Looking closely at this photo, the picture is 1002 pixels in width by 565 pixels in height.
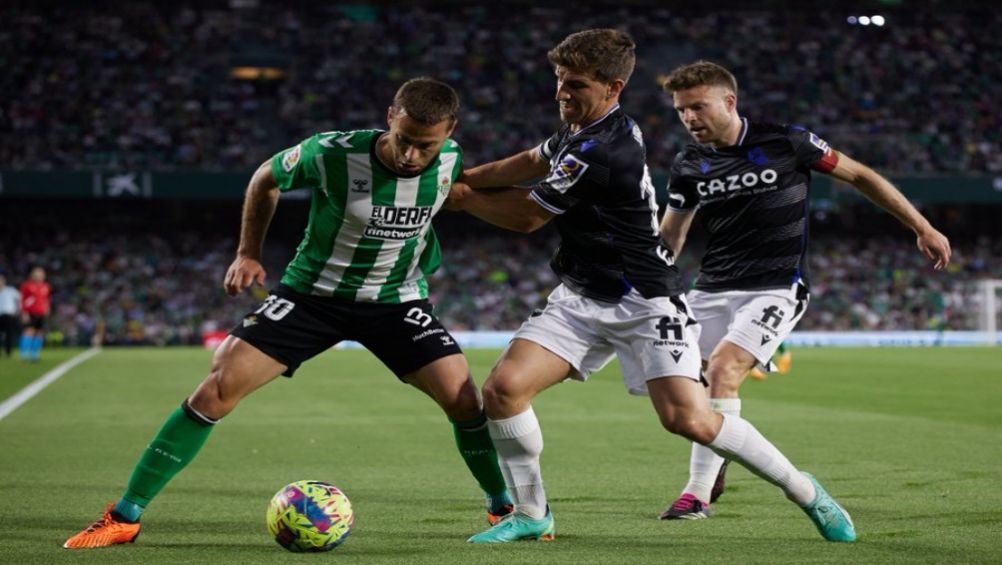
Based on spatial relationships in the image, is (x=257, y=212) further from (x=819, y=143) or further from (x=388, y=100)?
(x=388, y=100)

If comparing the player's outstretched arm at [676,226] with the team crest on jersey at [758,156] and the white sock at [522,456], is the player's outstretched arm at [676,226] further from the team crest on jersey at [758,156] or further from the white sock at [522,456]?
the white sock at [522,456]

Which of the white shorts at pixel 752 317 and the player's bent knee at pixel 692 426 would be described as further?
the white shorts at pixel 752 317

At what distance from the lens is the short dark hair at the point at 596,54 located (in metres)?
5.61

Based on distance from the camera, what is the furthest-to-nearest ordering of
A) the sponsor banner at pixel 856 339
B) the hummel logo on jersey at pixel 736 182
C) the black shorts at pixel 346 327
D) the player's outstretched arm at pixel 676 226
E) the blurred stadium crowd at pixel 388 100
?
the blurred stadium crowd at pixel 388 100 < the sponsor banner at pixel 856 339 < the player's outstretched arm at pixel 676 226 < the hummel logo on jersey at pixel 736 182 < the black shorts at pixel 346 327

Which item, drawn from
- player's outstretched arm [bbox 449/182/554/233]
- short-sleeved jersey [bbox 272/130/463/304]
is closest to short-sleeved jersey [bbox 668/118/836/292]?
player's outstretched arm [bbox 449/182/554/233]

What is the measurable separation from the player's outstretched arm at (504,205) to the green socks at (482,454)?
1.01m

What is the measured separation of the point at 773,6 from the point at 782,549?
131ft

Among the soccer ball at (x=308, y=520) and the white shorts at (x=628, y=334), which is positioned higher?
the white shorts at (x=628, y=334)

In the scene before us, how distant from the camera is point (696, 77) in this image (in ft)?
22.6

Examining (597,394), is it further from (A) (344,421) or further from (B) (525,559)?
(B) (525,559)

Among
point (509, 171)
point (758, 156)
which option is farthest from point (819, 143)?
point (509, 171)

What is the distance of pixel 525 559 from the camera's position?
17.6ft

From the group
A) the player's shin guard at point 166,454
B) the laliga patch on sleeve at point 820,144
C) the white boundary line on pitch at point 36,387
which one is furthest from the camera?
the white boundary line on pitch at point 36,387

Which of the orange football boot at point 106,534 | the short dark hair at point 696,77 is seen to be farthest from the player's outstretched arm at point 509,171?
the orange football boot at point 106,534
